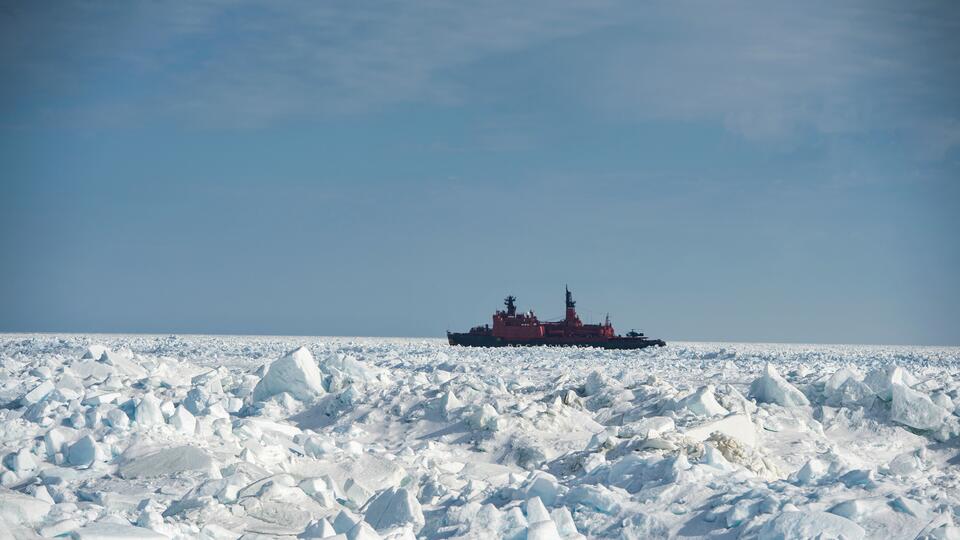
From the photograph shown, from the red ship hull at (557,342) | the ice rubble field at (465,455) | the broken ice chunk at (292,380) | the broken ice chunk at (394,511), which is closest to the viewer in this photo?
the ice rubble field at (465,455)

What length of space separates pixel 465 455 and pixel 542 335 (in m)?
30.1

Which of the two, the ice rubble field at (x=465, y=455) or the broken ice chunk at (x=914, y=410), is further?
the broken ice chunk at (x=914, y=410)

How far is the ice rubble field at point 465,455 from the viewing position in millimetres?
6004

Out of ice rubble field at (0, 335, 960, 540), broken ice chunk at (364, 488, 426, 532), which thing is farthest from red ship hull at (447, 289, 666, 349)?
broken ice chunk at (364, 488, 426, 532)

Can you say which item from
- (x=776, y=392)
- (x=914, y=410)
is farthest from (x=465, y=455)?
(x=914, y=410)

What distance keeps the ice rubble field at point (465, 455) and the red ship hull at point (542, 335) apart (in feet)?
79.4

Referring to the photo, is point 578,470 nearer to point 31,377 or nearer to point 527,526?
point 527,526

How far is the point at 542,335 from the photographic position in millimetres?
40219

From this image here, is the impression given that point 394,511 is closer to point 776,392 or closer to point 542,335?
point 776,392

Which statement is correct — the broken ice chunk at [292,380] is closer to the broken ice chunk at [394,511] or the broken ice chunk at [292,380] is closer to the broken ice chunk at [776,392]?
the broken ice chunk at [776,392]

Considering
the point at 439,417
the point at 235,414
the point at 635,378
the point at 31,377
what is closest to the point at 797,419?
the point at 635,378

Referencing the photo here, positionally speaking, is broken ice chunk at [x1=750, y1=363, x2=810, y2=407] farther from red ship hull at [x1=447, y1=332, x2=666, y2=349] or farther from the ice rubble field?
red ship hull at [x1=447, y1=332, x2=666, y2=349]

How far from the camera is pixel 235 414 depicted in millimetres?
12477

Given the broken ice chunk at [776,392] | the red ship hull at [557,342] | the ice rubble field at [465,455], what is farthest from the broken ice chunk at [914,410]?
the red ship hull at [557,342]
